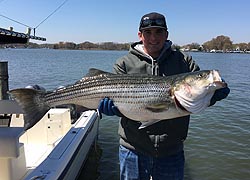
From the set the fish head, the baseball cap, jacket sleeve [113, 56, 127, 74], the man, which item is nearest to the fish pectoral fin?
the fish head

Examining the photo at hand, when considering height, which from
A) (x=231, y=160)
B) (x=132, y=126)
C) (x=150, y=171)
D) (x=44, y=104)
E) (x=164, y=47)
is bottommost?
(x=231, y=160)

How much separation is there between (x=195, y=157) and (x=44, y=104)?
258 inches

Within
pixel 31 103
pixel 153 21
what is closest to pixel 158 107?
pixel 153 21

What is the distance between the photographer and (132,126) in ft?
12.1

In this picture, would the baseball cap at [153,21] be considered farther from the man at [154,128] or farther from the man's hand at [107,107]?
the man's hand at [107,107]

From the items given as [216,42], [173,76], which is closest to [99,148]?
[173,76]

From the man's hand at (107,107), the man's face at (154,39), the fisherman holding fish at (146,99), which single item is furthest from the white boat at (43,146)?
the man's face at (154,39)

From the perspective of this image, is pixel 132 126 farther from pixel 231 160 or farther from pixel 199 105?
pixel 231 160

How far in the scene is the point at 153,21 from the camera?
3.52 metres

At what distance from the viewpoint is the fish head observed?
310 centimetres

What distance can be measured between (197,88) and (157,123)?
0.66 meters

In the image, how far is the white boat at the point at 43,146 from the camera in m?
3.54

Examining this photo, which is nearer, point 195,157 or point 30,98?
point 30,98

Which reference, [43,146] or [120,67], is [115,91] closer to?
[120,67]
